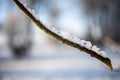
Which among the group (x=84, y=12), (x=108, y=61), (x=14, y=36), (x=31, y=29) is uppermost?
(x=84, y=12)

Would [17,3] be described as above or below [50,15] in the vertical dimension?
below

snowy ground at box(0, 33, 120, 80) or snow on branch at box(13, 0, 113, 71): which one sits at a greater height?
snowy ground at box(0, 33, 120, 80)

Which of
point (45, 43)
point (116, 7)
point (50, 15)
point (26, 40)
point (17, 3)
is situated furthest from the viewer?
point (45, 43)

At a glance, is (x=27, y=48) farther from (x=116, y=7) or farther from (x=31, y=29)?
(x=116, y=7)

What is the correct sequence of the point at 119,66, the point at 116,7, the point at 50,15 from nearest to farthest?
the point at 119,66 → the point at 116,7 → the point at 50,15

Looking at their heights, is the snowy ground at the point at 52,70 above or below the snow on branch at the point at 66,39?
above

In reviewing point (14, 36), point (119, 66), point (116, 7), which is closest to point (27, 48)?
point (14, 36)

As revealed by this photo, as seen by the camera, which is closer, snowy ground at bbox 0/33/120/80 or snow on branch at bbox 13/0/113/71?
snow on branch at bbox 13/0/113/71

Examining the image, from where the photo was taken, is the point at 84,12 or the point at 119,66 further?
the point at 84,12

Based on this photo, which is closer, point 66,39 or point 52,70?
point 66,39

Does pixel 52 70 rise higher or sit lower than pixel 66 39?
higher

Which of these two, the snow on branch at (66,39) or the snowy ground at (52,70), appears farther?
the snowy ground at (52,70)
